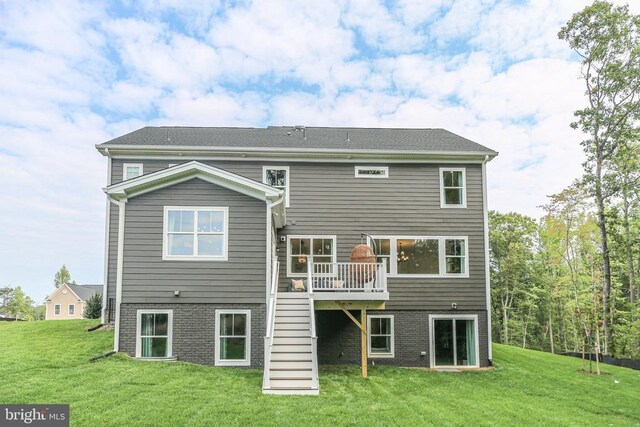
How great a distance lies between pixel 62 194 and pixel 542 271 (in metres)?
29.2

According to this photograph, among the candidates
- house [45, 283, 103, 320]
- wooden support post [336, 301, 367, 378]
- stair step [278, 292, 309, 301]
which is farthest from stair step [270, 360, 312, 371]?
house [45, 283, 103, 320]

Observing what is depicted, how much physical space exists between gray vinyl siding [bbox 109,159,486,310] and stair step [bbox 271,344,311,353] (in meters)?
3.91

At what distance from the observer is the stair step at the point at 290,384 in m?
8.90

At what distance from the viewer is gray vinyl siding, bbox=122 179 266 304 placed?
37.1 ft

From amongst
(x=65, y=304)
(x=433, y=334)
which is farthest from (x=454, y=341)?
(x=65, y=304)

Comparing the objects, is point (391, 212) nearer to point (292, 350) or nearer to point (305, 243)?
point (305, 243)

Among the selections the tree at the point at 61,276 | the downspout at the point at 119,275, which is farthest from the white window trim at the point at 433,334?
the tree at the point at 61,276

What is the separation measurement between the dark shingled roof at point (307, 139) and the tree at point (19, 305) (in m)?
54.4

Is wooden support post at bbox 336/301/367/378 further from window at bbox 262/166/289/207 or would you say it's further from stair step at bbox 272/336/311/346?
window at bbox 262/166/289/207

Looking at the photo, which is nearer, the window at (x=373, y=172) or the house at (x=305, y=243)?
the house at (x=305, y=243)

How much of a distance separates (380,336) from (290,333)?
4370mm

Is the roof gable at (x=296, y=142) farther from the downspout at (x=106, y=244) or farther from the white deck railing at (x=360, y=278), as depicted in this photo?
the white deck railing at (x=360, y=278)

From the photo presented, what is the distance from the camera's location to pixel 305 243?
14180 mm

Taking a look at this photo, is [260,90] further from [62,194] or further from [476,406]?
[476,406]
